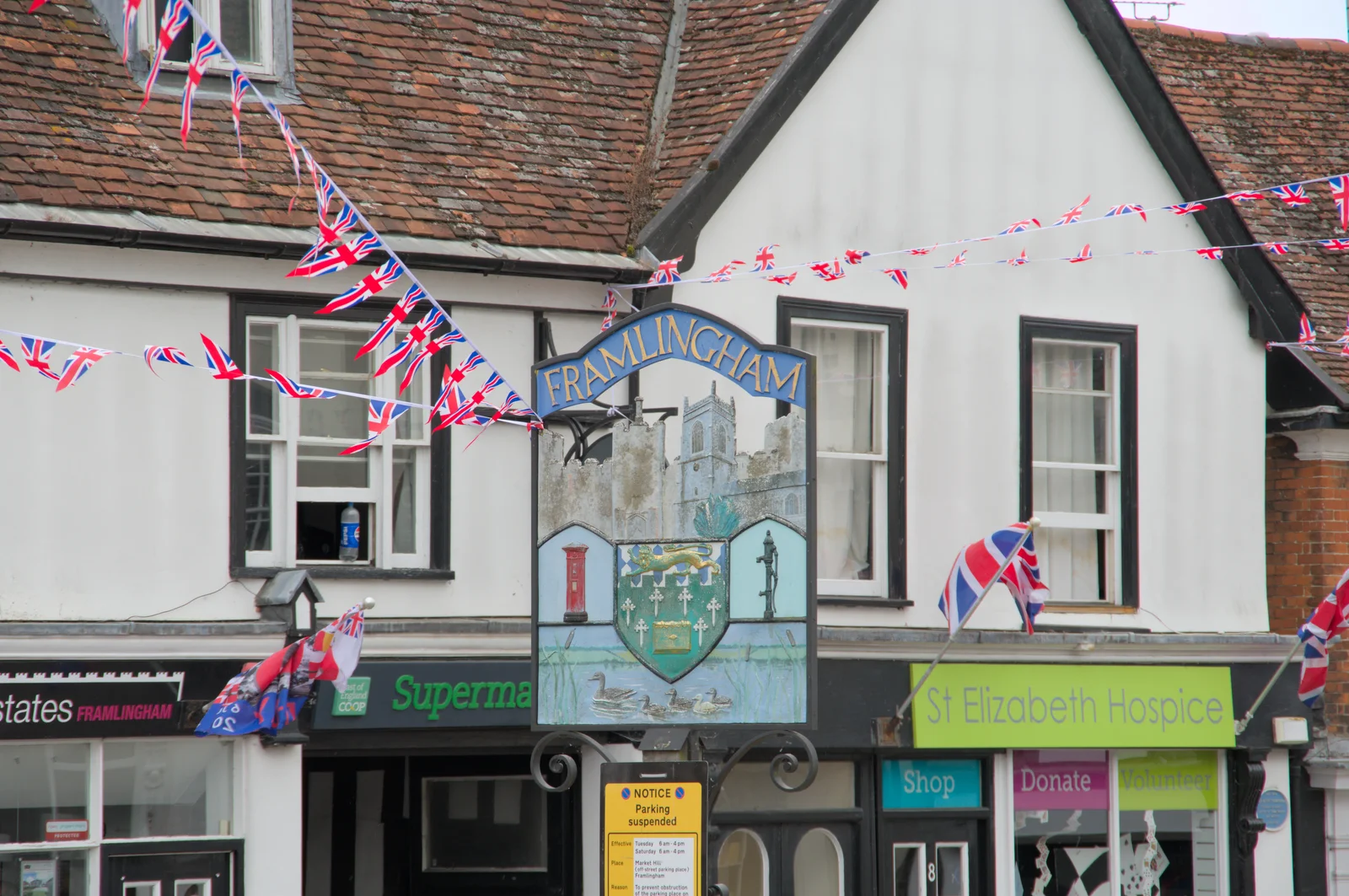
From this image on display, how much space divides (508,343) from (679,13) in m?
3.79

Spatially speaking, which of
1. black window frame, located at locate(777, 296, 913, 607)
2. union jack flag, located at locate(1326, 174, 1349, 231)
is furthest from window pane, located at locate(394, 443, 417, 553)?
union jack flag, located at locate(1326, 174, 1349, 231)

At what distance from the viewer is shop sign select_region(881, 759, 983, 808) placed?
13836mm

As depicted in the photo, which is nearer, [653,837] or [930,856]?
[653,837]

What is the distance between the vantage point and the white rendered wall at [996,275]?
13672 millimetres

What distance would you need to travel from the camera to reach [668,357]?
431 inches

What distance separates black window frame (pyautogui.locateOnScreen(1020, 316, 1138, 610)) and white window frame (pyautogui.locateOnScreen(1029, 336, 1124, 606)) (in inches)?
0.6

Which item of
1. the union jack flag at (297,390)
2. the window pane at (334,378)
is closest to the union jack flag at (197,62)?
the union jack flag at (297,390)

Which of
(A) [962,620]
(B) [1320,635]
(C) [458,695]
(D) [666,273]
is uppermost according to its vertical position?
(D) [666,273]

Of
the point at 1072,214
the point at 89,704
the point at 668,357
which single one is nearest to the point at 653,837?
the point at 668,357

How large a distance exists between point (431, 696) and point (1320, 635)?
21.3ft

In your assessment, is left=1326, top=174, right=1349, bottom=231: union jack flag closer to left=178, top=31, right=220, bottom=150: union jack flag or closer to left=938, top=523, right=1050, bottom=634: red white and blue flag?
left=938, top=523, right=1050, bottom=634: red white and blue flag

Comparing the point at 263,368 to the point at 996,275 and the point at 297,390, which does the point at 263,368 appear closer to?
the point at 297,390

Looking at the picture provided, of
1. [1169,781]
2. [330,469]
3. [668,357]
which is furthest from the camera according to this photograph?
[1169,781]

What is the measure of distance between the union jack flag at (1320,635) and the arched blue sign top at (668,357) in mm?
5508
